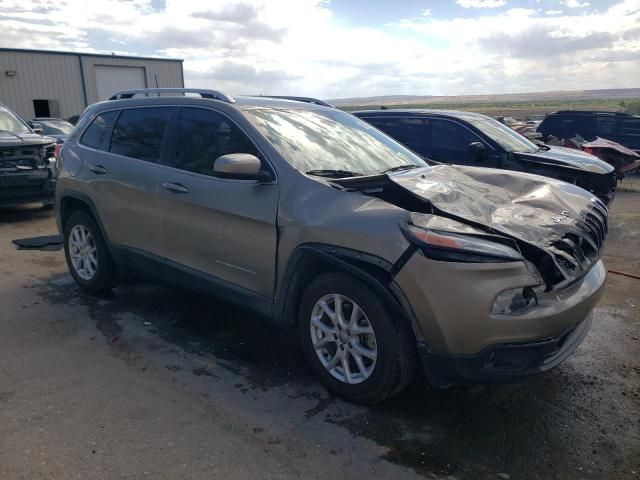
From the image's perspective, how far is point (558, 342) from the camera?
2.94m

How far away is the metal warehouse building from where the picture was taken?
24.3m

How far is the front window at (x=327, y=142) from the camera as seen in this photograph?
370 cm

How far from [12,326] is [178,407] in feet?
7.02

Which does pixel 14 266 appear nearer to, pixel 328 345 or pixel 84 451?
pixel 84 451

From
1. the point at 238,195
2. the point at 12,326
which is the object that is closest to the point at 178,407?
the point at 238,195

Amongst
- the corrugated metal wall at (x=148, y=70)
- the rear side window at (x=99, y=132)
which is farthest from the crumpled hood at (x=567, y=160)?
the corrugated metal wall at (x=148, y=70)

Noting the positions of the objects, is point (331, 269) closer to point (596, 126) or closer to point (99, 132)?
point (99, 132)

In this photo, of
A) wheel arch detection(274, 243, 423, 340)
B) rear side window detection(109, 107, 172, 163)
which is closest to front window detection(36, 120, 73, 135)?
rear side window detection(109, 107, 172, 163)

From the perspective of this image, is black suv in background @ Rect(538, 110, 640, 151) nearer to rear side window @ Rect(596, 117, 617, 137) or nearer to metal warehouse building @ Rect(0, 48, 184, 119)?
rear side window @ Rect(596, 117, 617, 137)

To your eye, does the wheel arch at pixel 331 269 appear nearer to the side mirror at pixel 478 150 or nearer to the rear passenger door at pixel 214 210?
the rear passenger door at pixel 214 210

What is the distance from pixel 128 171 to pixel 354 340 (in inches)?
101

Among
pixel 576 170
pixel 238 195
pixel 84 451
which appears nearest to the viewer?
pixel 84 451

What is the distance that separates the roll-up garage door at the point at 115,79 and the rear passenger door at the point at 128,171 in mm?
24278

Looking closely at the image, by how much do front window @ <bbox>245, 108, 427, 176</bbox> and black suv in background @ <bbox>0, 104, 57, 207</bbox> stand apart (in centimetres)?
618
